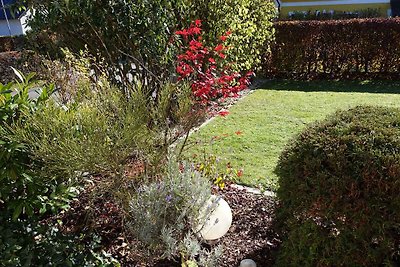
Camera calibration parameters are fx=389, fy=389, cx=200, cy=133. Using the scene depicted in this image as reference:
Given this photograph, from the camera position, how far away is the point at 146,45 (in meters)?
5.59

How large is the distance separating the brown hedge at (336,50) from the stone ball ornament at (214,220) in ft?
26.6

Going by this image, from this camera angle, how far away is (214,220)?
314 cm

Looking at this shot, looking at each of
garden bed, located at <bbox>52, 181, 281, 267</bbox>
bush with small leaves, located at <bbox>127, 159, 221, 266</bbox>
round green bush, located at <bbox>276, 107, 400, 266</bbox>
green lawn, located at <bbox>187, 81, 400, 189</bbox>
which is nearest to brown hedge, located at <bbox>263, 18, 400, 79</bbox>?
green lawn, located at <bbox>187, 81, 400, 189</bbox>

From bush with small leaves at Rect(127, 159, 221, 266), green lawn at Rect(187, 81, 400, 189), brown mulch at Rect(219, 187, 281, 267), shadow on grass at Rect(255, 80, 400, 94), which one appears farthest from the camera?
shadow on grass at Rect(255, 80, 400, 94)

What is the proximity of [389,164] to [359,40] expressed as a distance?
8715 millimetres

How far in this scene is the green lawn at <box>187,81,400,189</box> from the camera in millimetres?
5242

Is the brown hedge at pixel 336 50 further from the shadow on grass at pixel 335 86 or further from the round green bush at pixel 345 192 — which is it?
the round green bush at pixel 345 192

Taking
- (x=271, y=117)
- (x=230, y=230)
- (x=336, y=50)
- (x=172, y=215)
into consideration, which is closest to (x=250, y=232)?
(x=230, y=230)

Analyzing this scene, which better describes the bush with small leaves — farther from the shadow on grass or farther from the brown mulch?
the shadow on grass

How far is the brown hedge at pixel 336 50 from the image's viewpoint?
985cm

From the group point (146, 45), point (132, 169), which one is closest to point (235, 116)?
point (146, 45)

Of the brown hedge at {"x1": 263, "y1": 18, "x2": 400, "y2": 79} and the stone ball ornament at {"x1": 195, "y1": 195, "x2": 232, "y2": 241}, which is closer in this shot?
the stone ball ornament at {"x1": 195, "y1": 195, "x2": 232, "y2": 241}

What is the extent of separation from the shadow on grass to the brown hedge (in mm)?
321

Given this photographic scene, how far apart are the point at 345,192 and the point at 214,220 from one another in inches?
44.6
